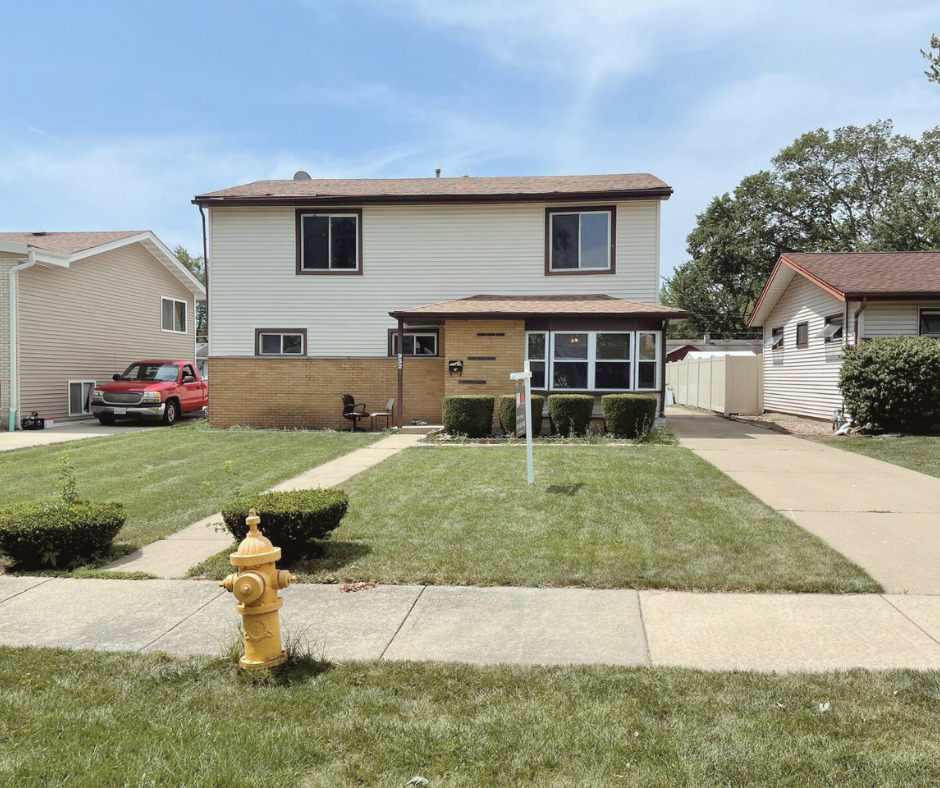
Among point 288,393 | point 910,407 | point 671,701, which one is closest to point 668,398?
point 910,407

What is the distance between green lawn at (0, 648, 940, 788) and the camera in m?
2.72

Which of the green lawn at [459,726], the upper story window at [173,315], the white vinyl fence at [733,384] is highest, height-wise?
the upper story window at [173,315]

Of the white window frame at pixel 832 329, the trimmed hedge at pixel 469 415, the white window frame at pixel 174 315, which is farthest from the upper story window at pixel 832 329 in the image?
the white window frame at pixel 174 315

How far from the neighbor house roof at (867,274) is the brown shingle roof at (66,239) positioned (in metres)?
21.1

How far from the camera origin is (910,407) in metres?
14.8

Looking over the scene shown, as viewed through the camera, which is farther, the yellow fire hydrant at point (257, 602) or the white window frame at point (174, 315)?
the white window frame at point (174, 315)

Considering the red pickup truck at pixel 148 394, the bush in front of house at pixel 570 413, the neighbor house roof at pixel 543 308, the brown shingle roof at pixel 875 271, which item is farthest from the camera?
the red pickup truck at pixel 148 394

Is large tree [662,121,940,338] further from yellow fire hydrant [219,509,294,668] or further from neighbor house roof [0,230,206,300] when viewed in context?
yellow fire hydrant [219,509,294,668]

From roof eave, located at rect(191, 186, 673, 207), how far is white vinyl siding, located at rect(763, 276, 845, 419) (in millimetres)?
5957

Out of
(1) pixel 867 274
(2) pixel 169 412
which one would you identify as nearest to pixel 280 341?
(2) pixel 169 412

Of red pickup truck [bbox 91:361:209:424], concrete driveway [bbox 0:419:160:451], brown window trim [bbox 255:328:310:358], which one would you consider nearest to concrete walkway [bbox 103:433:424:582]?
concrete driveway [bbox 0:419:160:451]

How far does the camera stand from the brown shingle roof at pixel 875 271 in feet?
54.0

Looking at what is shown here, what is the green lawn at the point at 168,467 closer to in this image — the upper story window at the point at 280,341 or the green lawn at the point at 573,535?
the green lawn at the point at 573,535

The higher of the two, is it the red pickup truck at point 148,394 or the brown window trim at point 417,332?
the brown window trim at point 417,332
